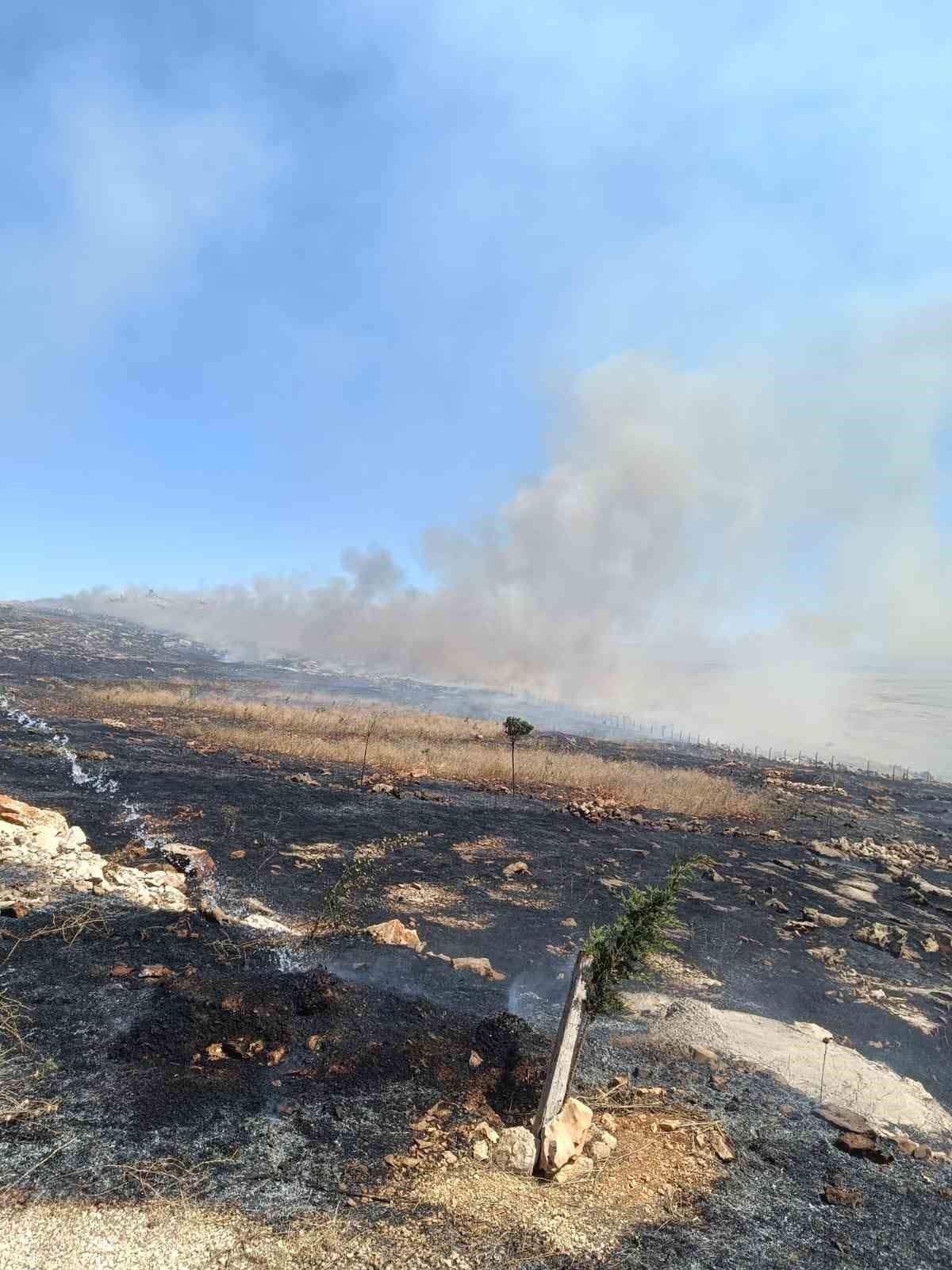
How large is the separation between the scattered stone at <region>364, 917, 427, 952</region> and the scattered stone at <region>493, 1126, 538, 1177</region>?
411cm

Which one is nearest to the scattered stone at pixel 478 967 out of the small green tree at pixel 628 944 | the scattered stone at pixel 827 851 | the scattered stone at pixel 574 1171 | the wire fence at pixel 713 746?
the small green tree at pixel 628 944

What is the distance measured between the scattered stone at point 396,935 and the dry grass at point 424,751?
11.6m

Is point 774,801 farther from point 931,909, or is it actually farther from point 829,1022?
point 829,1022

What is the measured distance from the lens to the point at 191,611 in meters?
102

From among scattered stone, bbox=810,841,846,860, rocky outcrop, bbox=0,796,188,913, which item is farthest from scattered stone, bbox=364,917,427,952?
scattered stone, bbox=810,841,846,860

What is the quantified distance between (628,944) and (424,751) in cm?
1913

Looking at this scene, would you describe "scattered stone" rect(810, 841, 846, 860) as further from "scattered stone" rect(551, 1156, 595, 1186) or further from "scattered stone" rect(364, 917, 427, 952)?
"scattered stone" rect(551, 1156, 595, 1186)

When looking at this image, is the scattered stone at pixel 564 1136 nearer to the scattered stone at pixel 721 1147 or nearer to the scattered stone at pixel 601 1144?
the scattered stone at pixel 601 1144

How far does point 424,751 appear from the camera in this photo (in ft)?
80.0

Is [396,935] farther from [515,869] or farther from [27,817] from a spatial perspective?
[27,817]

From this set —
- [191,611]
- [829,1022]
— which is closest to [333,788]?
[829,1022]

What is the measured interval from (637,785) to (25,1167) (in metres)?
21.0

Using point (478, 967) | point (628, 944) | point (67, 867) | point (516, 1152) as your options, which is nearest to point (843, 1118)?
point (628, 944)

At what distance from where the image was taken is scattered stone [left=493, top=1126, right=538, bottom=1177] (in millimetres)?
4965
